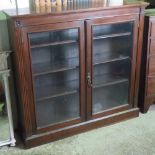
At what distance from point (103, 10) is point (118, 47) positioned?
0.42m

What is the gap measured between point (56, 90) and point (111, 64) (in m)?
0.55

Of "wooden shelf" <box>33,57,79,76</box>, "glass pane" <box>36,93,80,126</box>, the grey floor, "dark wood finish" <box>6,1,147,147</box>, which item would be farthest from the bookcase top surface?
the grey floor

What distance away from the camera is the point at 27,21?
1.79m

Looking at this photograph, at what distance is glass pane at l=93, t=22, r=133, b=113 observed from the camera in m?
2.19

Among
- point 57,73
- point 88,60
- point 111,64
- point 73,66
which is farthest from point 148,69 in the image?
point 57,73

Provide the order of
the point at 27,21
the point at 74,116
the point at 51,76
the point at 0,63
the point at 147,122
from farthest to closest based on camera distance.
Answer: the point at 147,122 → the point at 74,116 → the point at 51,76 → the point at 0,63 → the point at 27,21

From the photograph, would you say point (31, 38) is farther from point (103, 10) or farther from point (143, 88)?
point (143, 88)

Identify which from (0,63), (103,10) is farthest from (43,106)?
(103,10)

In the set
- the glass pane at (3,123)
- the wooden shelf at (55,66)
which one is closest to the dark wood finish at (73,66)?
the wooden shelf at (55,66)

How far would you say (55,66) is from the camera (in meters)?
2.08

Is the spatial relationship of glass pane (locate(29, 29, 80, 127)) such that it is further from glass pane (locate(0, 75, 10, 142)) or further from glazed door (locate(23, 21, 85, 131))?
glass pane (locate(0, 75, 10, 142))

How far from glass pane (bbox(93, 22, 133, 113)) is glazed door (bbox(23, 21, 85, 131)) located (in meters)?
0.16

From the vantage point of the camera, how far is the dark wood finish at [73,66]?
6.06 ft

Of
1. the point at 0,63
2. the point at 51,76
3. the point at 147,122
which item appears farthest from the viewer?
the point at 147,122
